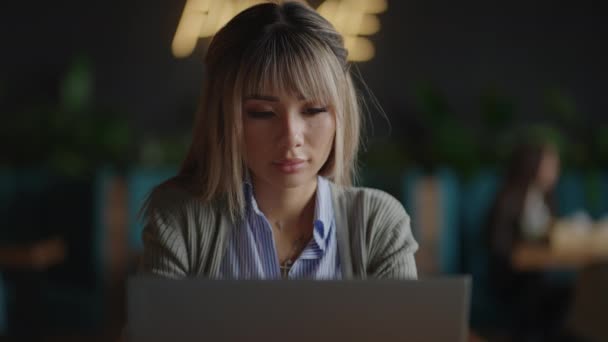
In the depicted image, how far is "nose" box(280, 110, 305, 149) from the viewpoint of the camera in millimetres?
1286

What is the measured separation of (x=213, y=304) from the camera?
102 centimetres

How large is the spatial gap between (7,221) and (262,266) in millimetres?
3565

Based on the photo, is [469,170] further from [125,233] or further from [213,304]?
[213,304]

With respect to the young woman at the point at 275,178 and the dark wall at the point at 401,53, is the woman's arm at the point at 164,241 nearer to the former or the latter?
the young woman at the point at 275,178

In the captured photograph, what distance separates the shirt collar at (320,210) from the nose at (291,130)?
0.48 ft

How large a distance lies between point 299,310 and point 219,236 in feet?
1.17

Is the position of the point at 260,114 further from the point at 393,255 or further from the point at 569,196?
the point at 569,196

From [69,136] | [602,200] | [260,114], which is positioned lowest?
[602,200]

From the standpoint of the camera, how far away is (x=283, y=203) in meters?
1.41

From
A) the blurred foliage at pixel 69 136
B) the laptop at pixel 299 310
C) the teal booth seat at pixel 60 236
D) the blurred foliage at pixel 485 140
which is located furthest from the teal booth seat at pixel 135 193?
the laptop at pixel 299 310

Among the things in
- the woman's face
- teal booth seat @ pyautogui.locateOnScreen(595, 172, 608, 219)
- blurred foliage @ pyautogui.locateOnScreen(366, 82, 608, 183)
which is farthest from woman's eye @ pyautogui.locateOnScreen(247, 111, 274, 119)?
teal booth seat @ pyautogui.locateOnScreen(595, 172, 608, 219)

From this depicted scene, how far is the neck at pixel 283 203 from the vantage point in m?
1.41

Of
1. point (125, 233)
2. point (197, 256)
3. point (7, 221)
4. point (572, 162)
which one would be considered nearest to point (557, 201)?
point (572, 162)

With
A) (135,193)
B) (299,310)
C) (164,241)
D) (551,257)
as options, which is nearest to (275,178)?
(164,241)
